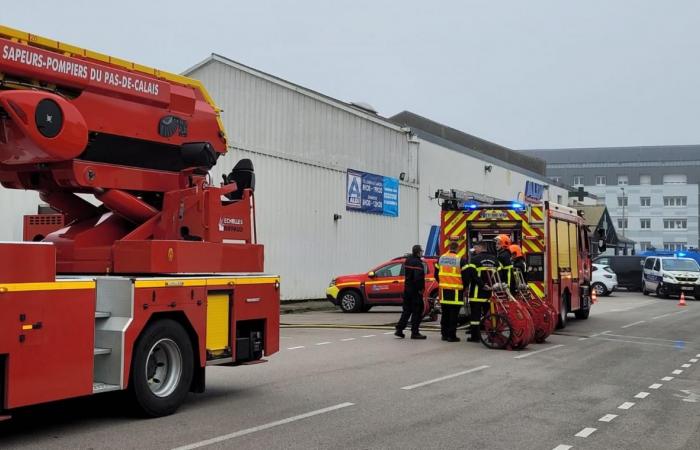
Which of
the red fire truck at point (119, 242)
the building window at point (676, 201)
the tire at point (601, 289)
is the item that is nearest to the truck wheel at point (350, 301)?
the red fire truck at point (119, 242)

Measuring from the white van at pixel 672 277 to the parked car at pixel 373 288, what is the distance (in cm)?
1608

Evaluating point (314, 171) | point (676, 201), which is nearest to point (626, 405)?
point (314, 171)

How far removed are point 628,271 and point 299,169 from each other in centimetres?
2170

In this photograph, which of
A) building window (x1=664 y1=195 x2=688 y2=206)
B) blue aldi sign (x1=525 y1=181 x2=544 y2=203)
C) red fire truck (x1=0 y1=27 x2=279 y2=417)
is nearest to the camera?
red fire truck (x1=0 y1=27 x2=279 y2=417)

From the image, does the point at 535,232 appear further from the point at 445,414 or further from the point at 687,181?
the point at 687,181

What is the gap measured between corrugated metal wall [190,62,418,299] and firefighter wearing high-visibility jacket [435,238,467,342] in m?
10.6

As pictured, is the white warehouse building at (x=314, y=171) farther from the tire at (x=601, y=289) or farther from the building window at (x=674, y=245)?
the building window at (x=674, y=245)

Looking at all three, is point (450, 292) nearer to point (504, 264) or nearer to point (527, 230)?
point (504, 264)

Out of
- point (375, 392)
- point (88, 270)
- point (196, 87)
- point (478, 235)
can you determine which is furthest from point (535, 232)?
point (88, 270)

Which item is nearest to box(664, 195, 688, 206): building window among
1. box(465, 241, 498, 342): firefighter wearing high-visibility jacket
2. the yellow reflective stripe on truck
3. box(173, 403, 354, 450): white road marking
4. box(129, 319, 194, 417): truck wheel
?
box(465, 241, 498, 342): firefighter wearing high-visibility jacket

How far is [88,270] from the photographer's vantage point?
25.6 ft

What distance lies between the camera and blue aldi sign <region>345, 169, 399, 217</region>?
1135 inches

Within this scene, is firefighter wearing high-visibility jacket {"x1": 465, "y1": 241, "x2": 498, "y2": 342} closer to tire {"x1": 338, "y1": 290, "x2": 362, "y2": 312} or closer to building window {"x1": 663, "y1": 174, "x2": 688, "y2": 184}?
tire {"x1": 338, "y1": 290, "x2": 362, "y2": 312}

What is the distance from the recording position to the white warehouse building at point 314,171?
25.2m
